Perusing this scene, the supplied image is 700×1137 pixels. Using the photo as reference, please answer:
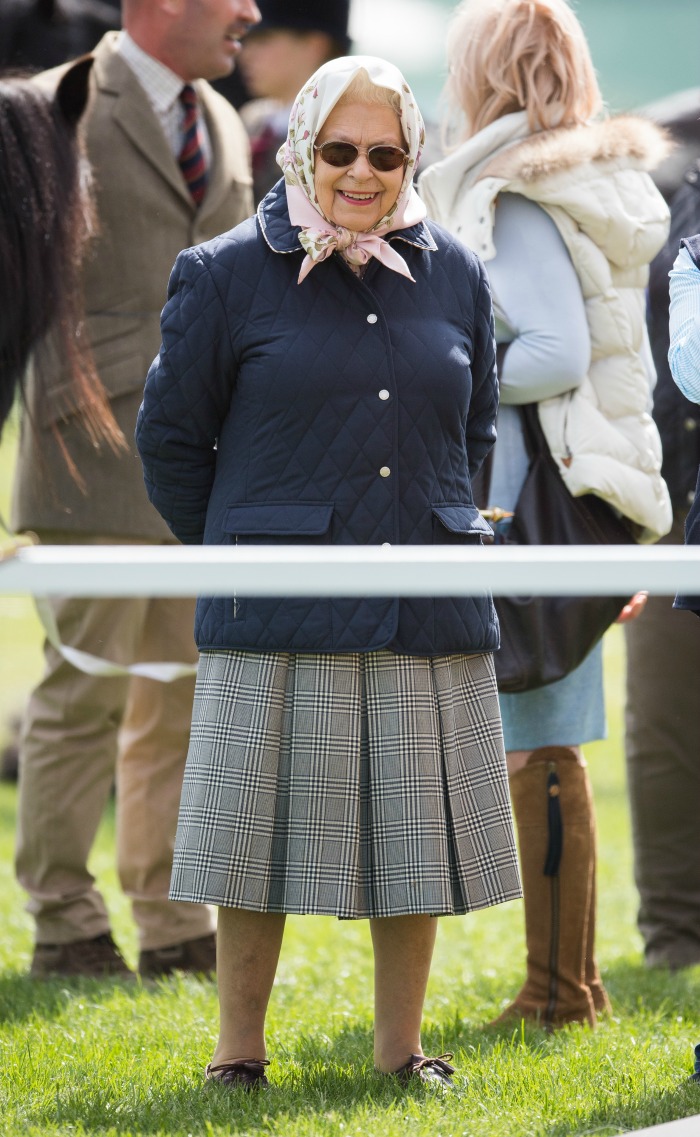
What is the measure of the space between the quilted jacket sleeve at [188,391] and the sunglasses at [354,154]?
0.94 ft

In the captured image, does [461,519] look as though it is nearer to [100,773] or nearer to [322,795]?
[322,795]

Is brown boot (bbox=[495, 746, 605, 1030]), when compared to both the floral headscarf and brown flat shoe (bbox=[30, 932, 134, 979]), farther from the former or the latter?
the floral headscarf

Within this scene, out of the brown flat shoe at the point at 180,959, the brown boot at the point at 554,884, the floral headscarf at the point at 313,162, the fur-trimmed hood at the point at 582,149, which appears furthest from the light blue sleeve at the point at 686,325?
the brown flat shoe at the point at 180,959

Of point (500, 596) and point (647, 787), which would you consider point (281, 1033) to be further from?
point (647, 787)

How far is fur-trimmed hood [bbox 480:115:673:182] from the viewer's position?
3.46 meters

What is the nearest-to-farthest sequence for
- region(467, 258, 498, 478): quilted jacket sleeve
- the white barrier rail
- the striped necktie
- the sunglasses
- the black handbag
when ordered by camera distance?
the white barrier rail, the sunglasses, region(467, 258, 498, 478): quilted jacket sleeve, the black handbag, the striped necktie

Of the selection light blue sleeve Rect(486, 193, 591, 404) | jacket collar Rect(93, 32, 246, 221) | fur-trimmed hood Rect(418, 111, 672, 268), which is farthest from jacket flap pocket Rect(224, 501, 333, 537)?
jacket collar Rect(93, 32, 246, 221)

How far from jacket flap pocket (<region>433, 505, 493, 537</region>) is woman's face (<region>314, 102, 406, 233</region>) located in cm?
52

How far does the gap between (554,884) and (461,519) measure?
3.22 ft

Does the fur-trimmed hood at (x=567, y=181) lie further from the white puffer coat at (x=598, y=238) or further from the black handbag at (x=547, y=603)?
the black handbag at (x=547, y=603)

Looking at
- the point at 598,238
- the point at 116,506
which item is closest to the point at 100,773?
the point at 116,506

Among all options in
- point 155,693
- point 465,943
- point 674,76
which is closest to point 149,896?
point 155,693

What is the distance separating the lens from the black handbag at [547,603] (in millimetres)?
3410

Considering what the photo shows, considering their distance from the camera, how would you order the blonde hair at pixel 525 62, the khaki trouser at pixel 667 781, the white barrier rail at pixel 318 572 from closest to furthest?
the white barrier rail at pixel 318 572, the blonde hair at pixel 525 62, the khaki trouser at pixel 667 781
